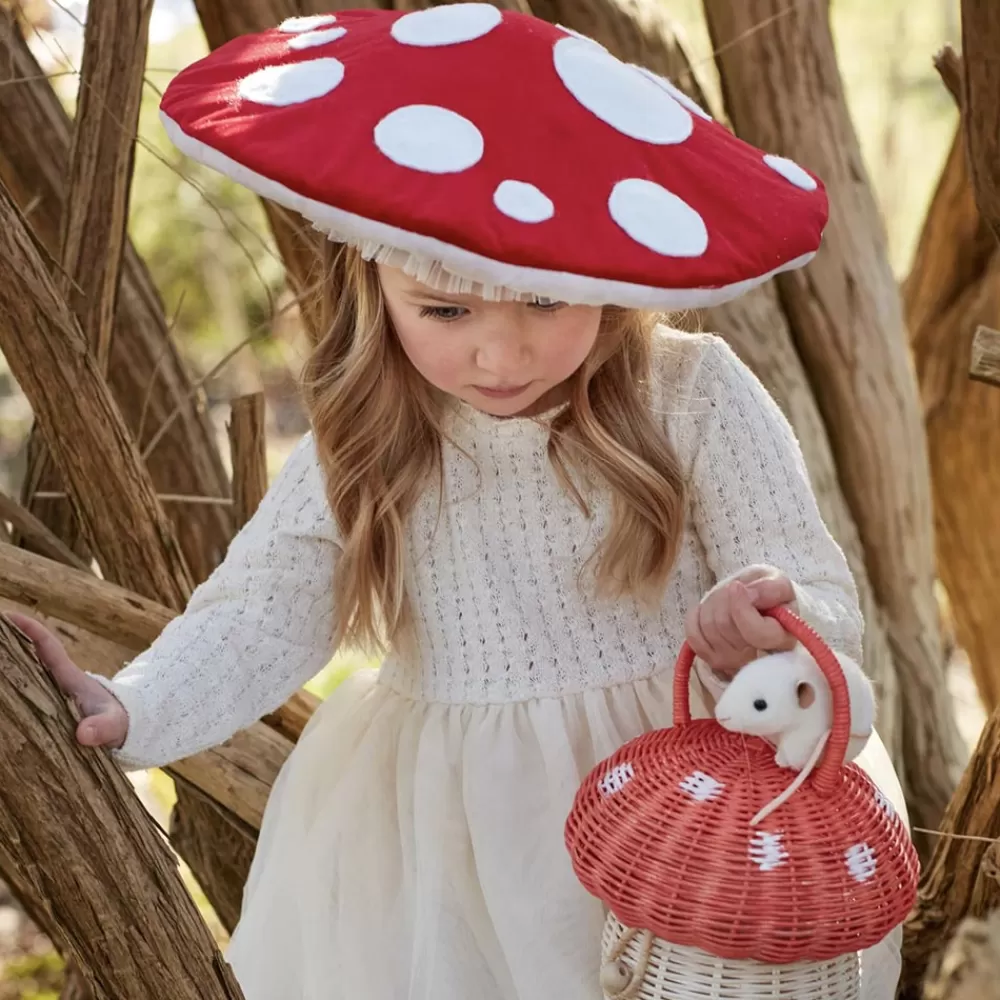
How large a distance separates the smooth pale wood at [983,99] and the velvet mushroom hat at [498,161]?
1.47 feet

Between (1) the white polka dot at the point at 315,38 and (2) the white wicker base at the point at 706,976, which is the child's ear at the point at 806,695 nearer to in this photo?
(2) the white wicker base at the point at 706,976

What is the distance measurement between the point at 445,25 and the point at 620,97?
0.51 ft

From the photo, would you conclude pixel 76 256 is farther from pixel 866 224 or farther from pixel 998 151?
pixel 866 224

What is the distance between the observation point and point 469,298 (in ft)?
3.78

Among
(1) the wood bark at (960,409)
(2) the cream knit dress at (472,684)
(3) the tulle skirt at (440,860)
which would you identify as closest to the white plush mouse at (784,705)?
(2) the cream knit dress at (472,684)

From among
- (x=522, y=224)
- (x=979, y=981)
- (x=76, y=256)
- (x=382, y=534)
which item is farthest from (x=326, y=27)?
(x=979, y=981)

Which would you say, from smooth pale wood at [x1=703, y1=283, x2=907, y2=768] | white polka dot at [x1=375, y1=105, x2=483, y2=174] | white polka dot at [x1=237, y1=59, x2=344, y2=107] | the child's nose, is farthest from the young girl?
smooth pale wood at [x1=703, y1=283, x2=907, y2=768]

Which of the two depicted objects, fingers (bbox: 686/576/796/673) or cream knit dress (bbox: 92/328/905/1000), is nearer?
fingers (bbox: 686/576/796/673)

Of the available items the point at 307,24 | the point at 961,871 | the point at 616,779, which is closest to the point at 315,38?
the point at 307,24

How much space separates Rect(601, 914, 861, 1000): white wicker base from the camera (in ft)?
3.38

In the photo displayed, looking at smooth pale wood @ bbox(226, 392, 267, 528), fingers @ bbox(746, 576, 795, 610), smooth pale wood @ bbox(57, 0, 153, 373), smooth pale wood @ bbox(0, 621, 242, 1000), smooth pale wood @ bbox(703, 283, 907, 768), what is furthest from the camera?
smooth pale wood @ bbox(703, 283, 907, 768)

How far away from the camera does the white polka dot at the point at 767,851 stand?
996 mm

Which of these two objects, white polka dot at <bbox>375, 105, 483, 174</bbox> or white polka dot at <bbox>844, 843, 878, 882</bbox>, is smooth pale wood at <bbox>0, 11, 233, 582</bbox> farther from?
white polka dot at <bbox>844, 843, 878, 882</bbox>

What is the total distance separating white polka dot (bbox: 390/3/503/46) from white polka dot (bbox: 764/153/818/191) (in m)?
0.25
